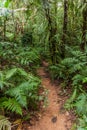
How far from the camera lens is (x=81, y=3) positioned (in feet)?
23.2

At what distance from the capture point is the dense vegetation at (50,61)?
4871 millimetres

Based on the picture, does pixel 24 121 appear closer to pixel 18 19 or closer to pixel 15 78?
pixel 15 78

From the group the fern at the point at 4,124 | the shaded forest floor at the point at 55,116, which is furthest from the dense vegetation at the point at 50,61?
the shaded forest floor at the point at 55,116

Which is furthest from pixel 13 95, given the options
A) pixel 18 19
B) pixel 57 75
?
pixel 18 19

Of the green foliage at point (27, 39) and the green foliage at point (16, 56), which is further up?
the green foliage at point (27, 39)

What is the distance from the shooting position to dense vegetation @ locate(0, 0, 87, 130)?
192 inches

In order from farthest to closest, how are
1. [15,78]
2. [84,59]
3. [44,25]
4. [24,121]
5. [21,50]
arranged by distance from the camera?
[21,50], [44,25], [84,59], [15,78], [24,121]

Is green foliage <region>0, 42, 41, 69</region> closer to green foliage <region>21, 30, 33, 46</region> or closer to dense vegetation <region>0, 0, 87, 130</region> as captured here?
dense vegetation <region>0, 0, 87, 130</region>

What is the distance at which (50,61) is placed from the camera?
765 cm

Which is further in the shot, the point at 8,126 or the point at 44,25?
the point at 44,25

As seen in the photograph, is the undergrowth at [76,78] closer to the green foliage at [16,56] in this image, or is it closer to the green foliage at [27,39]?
the green foliage at [16,56]

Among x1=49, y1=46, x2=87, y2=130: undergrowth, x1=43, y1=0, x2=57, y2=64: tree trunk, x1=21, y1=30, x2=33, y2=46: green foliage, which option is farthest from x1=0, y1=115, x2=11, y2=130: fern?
x1=21, y1=30, x2=33, y2=46: green foliage

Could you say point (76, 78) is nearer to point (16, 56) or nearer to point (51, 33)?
point (51, 33)

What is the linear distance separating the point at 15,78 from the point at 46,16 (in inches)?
99.8
